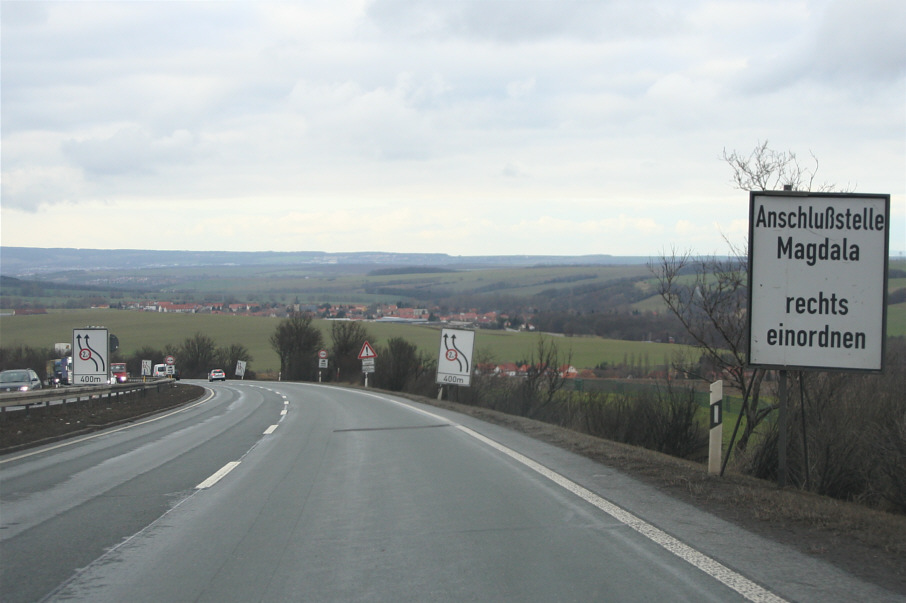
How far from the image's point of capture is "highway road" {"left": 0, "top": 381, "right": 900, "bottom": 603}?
5.27m

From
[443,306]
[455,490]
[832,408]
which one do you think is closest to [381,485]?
[455,490]

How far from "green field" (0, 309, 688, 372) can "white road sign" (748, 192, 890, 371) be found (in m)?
31.8

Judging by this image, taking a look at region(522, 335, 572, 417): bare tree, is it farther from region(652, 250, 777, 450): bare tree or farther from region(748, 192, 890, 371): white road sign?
region(748, 192, 890, 371): white road sign

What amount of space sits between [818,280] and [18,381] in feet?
118

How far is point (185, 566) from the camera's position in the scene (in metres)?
5.91

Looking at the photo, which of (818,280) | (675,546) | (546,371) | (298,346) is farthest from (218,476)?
(298,346)

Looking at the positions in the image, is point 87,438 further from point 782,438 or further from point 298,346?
point 298,346

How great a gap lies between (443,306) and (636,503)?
374ft

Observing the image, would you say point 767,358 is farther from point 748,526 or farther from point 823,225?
point 748,526

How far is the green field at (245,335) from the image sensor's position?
5672 centimetres

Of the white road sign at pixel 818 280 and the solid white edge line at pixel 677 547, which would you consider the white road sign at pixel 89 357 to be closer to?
the solid white edge line at pixel 677 547

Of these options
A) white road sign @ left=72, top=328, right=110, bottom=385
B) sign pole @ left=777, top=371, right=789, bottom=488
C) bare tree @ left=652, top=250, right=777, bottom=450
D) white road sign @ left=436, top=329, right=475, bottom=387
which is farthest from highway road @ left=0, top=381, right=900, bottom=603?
white road sign @ left=72, top=328, right=110, bottom=385

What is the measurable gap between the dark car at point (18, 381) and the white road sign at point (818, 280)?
33227 mm

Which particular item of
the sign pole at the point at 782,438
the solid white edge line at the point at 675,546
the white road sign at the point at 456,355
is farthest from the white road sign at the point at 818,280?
the white road sign at the point at 456,355
